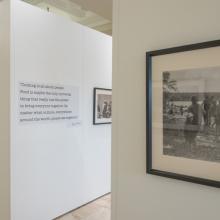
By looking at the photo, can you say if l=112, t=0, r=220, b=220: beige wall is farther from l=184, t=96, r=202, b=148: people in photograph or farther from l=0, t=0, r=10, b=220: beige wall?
l=0, t=0, r=10, b=220: beige wall

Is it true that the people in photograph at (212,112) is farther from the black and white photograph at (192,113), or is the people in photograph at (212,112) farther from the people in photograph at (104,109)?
the people in photograph at (104,109)

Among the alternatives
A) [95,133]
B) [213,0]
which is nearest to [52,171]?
[95,133]

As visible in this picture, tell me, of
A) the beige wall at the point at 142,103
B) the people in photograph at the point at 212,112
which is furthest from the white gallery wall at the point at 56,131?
the people in photograph at the point at 212,112

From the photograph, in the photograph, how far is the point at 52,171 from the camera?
3002mm

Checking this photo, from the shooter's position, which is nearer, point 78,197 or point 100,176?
point 78,197

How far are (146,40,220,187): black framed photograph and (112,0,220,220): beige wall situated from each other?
5cm

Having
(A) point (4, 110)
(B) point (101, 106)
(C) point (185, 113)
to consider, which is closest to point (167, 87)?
(C) point (185, 113)

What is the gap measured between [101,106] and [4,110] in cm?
145

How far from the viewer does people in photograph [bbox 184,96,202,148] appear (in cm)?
111

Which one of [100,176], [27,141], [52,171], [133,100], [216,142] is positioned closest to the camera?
[216,142]

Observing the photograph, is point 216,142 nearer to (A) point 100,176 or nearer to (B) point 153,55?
(B) point 153,55

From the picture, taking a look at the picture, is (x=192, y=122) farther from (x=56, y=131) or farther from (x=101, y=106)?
(x=101, y=106)

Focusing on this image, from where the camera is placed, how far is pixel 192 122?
3.70ft

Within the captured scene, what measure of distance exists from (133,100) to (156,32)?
1.27 feet
